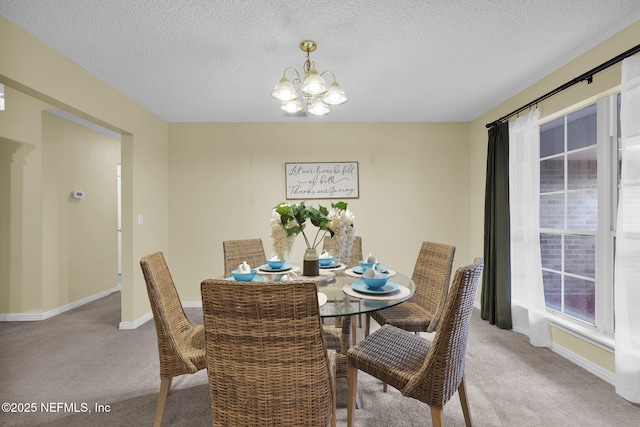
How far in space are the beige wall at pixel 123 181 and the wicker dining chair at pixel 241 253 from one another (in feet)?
4.19

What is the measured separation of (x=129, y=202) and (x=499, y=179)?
388cm

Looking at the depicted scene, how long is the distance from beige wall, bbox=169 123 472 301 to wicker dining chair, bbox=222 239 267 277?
1.03 metres

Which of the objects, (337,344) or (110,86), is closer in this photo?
(337,344)

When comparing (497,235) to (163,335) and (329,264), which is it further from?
(163,335)

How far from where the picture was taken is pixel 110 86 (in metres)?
2.88

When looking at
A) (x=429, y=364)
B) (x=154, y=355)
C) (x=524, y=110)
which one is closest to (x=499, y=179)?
(x=524, y=110)

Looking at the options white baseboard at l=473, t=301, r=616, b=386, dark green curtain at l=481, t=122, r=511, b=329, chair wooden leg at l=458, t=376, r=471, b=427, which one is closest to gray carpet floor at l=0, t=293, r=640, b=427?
white baseboard at l=473, t=301, r=616, b=386

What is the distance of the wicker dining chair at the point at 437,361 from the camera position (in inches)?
51.1

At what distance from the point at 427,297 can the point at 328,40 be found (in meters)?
1.96

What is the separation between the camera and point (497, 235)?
10.4ft

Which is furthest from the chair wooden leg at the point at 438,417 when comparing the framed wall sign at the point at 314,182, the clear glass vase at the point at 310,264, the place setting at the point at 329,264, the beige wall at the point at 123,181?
the beige wall at the point at 123,181

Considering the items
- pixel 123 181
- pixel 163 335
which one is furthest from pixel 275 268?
pixel 123 181

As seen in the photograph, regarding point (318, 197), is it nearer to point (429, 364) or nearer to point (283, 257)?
point (283, 257)

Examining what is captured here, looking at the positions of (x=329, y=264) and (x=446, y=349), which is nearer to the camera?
(x=446, y=349)
